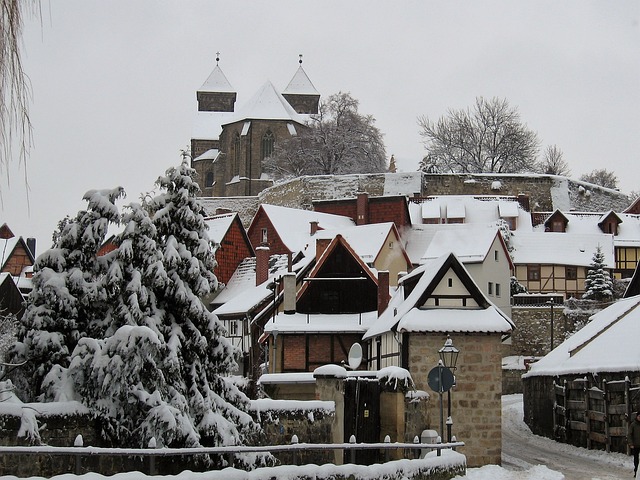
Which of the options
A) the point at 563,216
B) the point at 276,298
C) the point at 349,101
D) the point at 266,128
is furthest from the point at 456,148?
the point at 276,298

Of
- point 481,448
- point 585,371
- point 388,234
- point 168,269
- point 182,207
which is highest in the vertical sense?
point 388,234

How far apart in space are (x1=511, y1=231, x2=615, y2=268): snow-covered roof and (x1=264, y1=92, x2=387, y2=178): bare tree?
24556mm

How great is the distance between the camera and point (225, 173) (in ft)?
304

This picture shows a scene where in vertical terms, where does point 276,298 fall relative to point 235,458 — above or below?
above

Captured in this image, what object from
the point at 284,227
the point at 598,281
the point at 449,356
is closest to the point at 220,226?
the point at 284,227

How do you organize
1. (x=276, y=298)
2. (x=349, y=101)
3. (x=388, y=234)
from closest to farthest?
(x=276, y=298) < (x=388, y=234) < (x=349, y=101)

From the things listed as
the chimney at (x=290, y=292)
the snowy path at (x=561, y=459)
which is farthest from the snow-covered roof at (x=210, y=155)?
the snowy path at (x=561, y=459)

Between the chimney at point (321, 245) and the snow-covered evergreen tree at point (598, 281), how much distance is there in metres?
17.6

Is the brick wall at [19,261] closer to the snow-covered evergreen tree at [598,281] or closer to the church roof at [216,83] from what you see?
the snow-covered evergreen tree at [598,281]

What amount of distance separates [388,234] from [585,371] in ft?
61.7

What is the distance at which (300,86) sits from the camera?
11000cm

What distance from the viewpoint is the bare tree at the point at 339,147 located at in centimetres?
7856

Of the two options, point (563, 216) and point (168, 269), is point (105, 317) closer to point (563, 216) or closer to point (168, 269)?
point (168, 269)

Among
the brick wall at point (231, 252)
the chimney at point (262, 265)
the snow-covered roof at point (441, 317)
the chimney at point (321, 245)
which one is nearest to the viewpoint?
the snow-covered roof at point (441, 317)
